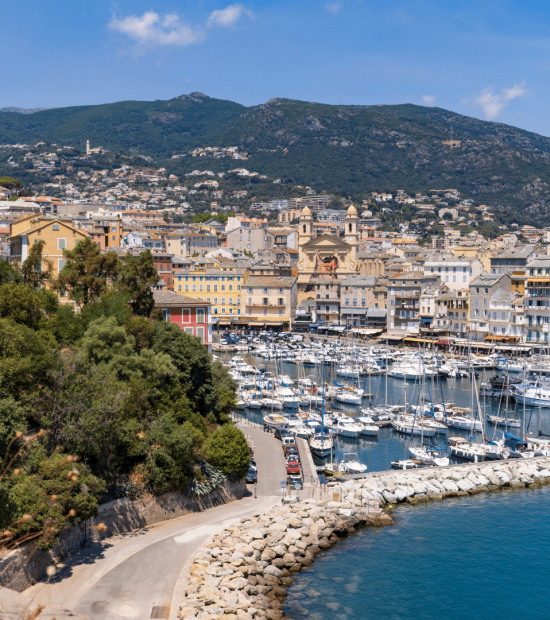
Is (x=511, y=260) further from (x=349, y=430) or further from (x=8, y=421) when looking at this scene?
(x=8, y=421)

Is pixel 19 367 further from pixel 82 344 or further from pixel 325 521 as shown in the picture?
pixel 325 521

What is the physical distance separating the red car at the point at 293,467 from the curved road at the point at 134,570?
3534 mm

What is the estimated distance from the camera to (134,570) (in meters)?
18.3

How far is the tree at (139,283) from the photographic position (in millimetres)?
32438

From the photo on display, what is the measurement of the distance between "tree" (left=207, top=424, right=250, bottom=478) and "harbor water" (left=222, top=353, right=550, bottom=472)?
8772 mm

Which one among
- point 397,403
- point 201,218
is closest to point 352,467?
point 397,403

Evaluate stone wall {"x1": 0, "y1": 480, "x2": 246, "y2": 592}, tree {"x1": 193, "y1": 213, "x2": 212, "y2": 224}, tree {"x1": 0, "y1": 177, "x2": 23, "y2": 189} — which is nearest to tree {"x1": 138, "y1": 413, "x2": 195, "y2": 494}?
stone wall {"x1": 0, "y1": 480, "x2": 246, "y2": 592}

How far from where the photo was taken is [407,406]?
43.7 metres

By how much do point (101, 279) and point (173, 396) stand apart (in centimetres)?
892

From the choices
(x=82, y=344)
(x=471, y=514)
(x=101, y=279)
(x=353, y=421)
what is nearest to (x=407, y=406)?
(x=353, y=421)

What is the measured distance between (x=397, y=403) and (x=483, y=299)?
2623cm

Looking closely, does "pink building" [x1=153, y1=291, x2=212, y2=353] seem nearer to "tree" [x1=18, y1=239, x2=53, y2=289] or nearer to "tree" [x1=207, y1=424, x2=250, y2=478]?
"tree" [x1=18, y1=239, x2=53, y2=289]

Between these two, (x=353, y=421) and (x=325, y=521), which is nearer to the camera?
(x=325, y=521)

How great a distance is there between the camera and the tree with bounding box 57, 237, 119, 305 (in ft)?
106
